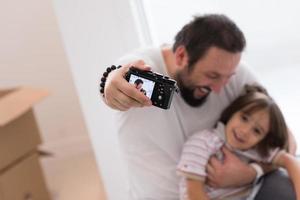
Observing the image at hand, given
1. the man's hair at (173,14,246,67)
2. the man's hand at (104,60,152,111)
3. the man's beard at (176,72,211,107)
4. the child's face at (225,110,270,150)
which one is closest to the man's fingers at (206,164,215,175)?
the child's face at (225,110,270,150)

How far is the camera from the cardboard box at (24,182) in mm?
1981

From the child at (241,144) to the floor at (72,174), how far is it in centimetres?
91

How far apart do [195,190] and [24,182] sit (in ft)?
3.31

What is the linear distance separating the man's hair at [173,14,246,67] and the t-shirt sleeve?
24 centimetres

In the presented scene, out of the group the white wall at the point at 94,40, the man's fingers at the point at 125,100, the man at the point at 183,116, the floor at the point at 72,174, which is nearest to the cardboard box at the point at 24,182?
the floor at the point at 72,174

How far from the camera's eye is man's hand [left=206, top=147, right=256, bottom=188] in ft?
4.69

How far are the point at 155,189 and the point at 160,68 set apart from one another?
0.39 meters

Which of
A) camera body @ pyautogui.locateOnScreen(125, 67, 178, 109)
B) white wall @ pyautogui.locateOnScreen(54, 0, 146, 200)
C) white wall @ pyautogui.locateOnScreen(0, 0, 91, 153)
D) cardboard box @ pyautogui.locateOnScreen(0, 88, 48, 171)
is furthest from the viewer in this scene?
white wall @ pyautogui.locateOnScreen(0, 0, 91, 153)

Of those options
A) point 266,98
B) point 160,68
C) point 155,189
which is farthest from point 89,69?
point 266,98

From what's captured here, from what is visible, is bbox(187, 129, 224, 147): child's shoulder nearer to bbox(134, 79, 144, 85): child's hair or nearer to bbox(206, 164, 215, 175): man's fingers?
bbox(206, 164, 215, 175): man's fingers

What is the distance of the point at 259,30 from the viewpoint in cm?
183

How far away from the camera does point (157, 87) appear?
35.0 inches

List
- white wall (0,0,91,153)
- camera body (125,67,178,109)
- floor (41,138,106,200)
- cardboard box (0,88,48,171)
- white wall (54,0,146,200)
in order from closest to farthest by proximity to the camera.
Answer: camera body (125,67,178,109), white wall (54,0,146,200), cardboard box (0,88,48,171), floor (41,138,106,200), white wall (0,0,91,153)

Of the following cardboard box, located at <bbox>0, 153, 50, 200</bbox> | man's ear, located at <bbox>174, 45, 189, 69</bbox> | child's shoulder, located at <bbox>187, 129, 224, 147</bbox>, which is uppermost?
man's ear, located at <bbox>174, 45, 189, 69</bbox>
